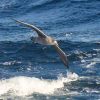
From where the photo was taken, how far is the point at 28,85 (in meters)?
44.3

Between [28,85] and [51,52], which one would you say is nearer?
[28,85]

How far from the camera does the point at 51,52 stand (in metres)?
52.9

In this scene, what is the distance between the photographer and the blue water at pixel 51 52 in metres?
42.8

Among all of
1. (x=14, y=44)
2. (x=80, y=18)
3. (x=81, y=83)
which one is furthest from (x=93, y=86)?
(x=80, y=18)

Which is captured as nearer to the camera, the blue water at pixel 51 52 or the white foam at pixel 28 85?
the white foam at pixel 28 85

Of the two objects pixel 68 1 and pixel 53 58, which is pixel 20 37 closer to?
pixel 53 58

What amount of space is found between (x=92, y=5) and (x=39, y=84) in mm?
26229

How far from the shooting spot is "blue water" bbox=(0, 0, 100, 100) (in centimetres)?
4284

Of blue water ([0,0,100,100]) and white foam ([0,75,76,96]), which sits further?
blue water ([0,0,100,100])

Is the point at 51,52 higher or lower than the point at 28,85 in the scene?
lower

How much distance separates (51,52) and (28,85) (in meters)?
9.02

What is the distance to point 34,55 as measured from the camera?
51906 millimetres

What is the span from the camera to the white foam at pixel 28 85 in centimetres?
4273

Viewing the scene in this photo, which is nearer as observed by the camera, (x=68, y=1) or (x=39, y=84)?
(x=39, y=84)
